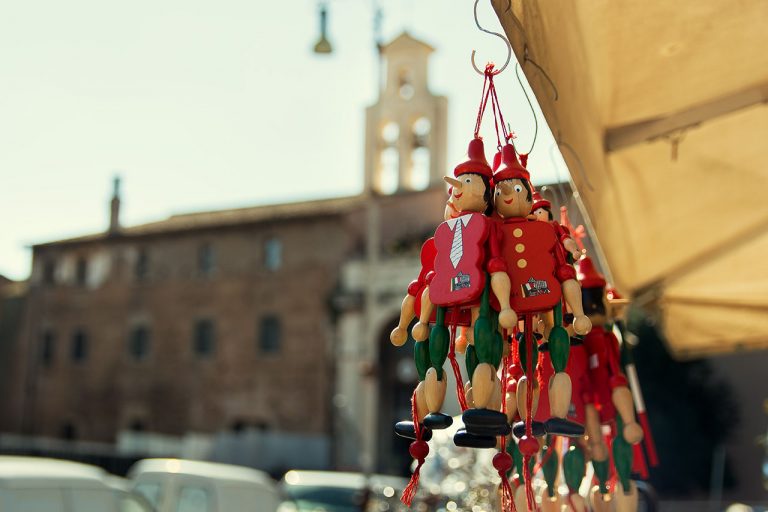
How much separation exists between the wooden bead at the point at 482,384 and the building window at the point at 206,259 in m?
32.1

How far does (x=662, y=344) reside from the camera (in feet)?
82.4

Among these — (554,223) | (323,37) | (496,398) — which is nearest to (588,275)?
(554,223)

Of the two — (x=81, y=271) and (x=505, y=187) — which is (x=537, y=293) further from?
(x=81, y=271)

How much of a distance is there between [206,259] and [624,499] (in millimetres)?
31853

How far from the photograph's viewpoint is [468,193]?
2555 millimetres

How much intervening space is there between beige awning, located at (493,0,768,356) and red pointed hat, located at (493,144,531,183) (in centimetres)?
16

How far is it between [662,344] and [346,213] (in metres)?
10.6

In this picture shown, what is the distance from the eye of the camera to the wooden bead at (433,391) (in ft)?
7.99

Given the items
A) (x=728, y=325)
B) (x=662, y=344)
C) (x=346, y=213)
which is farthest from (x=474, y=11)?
(x=346, y=213)

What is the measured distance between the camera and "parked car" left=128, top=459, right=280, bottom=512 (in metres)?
11.1

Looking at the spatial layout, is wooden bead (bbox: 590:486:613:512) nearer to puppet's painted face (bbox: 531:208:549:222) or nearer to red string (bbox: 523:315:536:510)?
red string (bbox: 523:315:536:510)

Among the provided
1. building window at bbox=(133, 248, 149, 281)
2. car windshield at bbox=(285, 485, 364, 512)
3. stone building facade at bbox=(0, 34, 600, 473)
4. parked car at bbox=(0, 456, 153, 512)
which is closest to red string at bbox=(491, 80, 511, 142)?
parked car at bbox=(0, 456, 153, 512)

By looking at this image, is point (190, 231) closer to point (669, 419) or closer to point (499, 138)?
point (669, 419)

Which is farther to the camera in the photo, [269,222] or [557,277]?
[269,222]
